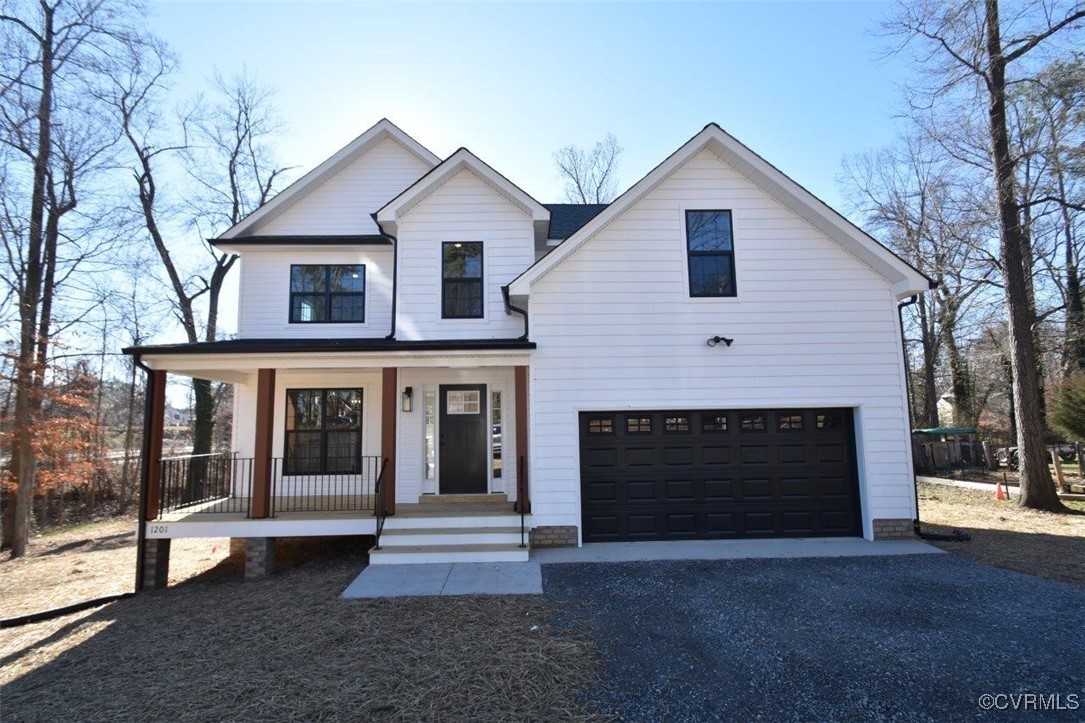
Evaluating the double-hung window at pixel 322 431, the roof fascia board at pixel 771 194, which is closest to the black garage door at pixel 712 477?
the roof fascia board at pixel 771 194

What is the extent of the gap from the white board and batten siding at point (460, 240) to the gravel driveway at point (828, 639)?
458cm

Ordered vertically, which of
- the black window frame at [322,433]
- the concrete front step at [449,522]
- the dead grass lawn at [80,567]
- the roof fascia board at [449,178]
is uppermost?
the roof fascia board at [449,178]

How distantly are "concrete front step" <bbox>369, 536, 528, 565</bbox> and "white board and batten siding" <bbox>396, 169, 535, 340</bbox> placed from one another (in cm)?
370

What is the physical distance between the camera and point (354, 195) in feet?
35.1

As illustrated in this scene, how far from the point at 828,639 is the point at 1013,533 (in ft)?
21.9

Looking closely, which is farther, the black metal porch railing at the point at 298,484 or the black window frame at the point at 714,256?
the black metal porch railing at the point at 298,484

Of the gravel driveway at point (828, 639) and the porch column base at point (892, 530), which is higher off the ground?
the porch column base at point (892, 530)

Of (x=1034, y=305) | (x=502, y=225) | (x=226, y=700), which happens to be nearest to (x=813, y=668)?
(x=226, y=700)

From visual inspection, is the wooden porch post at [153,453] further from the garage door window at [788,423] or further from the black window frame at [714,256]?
the garage door window at [788,423]

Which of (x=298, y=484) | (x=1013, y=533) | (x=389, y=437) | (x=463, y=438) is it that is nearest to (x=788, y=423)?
(x=1013, y=533)

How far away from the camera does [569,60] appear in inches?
393

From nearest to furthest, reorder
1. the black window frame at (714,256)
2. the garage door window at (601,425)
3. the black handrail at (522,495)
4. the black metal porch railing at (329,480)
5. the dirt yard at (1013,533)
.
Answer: the dirt yard at (1013,533) < the black handrail at (522,495) < the garage door window at (601,425) < the black window frame at (714,256) < the black metal porch railing at (329,480)

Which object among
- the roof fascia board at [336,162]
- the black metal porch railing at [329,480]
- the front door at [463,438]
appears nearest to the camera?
the front door at [463,438]

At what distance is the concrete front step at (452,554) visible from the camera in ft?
23.5
